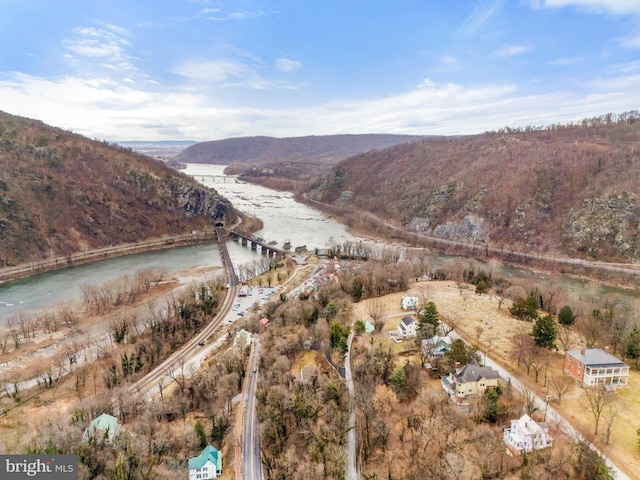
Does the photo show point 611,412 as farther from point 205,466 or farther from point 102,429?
point 102,429

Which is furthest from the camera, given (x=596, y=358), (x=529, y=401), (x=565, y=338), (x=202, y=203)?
(x=202, y=203)

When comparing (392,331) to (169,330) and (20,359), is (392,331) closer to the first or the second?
(169,330)

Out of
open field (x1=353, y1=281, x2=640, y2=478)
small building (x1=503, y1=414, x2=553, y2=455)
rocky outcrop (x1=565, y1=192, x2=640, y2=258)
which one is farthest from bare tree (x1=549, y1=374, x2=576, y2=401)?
rocky outcrop (x1=565, y1=192, x2=640, y2=258)

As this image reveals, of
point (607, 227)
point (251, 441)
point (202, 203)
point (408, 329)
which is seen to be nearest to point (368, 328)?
point (408, 329)

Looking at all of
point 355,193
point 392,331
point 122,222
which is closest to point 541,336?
point 392,331

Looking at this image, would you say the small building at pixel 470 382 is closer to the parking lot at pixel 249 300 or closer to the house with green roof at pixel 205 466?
the house with green roof at pixel 205 466

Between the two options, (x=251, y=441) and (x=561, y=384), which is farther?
(x=561, y=384)

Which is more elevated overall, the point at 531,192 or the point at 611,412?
the point at 531,192

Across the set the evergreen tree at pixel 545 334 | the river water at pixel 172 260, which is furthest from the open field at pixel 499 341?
the river water at pixel 172 260
